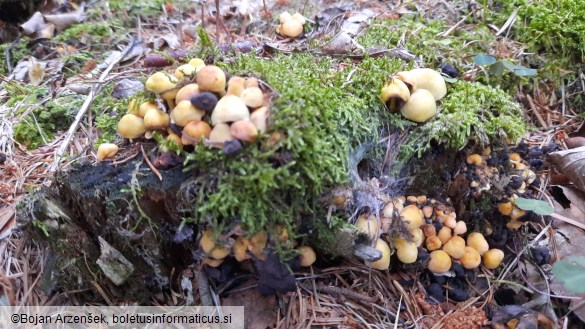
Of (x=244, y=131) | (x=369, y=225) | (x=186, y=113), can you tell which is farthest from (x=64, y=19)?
(x=369, y=225)

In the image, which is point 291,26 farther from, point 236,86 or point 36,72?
point 36,72

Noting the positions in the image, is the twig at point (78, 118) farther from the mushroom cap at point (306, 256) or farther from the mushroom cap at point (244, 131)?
the mushroom cap at point (306, 256)

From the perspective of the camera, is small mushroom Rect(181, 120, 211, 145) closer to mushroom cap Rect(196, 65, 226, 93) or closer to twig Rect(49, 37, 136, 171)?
mushroom cap Rect(196, 65, 226, 93)

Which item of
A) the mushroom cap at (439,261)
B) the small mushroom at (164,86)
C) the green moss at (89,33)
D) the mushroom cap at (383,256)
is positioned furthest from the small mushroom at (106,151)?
the green moss at (89,33)

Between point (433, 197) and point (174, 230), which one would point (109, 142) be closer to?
point (174, 230)

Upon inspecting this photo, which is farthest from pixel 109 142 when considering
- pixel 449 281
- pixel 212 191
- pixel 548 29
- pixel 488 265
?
pixel 548 29

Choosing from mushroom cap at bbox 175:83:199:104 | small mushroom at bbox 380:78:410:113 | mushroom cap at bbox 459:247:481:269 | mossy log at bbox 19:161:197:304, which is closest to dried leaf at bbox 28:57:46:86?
mossy log at bbox 19:161:197:304
